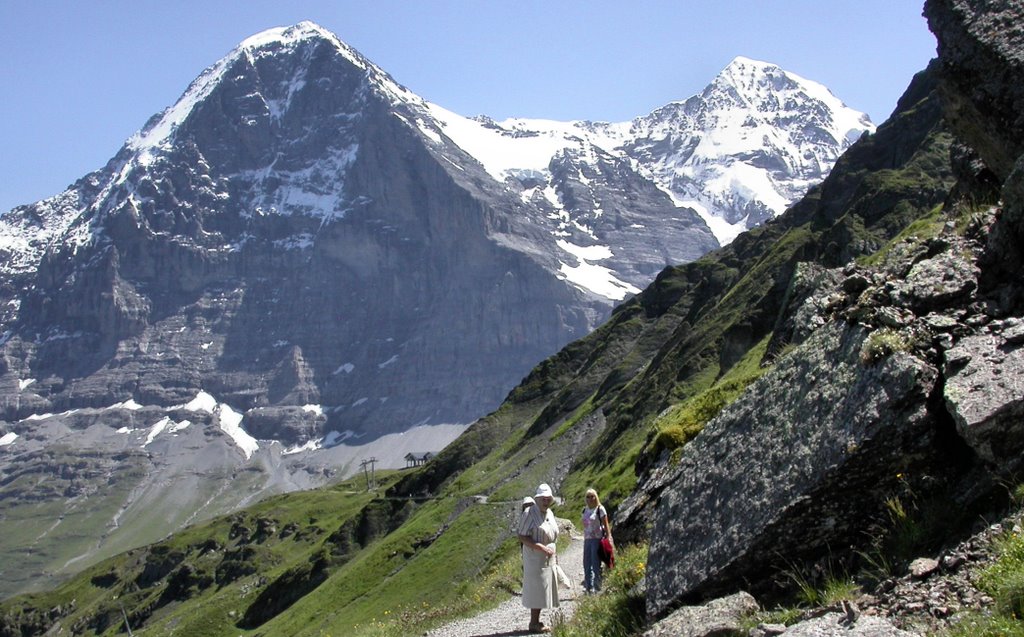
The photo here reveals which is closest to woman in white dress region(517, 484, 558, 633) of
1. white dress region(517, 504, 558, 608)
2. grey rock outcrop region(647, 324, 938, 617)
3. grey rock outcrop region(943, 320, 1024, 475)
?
white dress region(517, 504, 558, 608)

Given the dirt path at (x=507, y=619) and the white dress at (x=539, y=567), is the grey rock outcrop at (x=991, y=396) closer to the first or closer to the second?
the dirt path at (x=507, y=619)

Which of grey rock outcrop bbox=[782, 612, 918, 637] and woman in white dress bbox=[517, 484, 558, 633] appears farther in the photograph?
woman in white dress bbox=[517, 484, 558, 633]

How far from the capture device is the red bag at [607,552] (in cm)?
2105

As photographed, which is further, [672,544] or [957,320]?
[672,544]

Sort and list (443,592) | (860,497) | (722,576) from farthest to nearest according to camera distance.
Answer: (443,592), (722,576), (860,497)

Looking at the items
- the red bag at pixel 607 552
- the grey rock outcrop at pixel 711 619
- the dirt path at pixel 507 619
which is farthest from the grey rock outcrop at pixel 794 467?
the red bag at pixel 607 552

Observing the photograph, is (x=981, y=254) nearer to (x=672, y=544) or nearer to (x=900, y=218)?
(x=672, y=544)

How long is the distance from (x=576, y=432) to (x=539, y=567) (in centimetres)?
9043

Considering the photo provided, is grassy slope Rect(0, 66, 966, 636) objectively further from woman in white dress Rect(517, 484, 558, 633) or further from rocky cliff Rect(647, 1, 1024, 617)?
rocky cliff Rect(647, 1, 1024, 617)

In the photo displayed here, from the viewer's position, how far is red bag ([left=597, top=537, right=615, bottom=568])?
21.0 meters

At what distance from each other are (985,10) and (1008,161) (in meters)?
2.59

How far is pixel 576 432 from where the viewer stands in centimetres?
10850

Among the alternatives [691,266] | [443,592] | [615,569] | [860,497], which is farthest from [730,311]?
[860,497]

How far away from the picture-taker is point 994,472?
35.4ft
